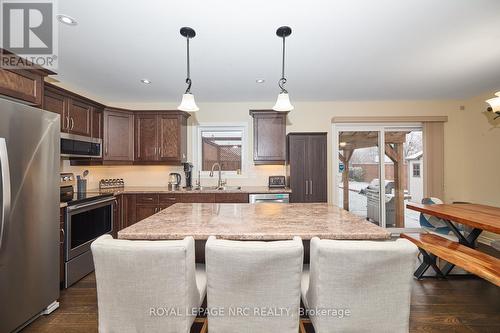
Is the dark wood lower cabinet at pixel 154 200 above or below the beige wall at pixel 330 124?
below

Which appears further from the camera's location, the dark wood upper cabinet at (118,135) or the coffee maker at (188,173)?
the coffee maker at (188,173)

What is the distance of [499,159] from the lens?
3777mm

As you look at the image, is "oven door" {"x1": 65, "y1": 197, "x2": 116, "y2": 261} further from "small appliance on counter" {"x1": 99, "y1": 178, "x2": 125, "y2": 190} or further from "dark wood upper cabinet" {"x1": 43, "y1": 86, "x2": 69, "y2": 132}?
"dark wood upper cabinet" {"x1": 43, "y1": 86, "x2": 69, "y2": 132}

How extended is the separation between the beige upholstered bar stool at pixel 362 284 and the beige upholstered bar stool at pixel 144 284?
657 millimetres

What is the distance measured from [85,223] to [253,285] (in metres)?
2.56

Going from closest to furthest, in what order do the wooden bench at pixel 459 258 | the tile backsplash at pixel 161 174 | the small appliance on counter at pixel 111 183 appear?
1. the wooden bench at pixel 459 258
2. the small appliance on counter at pixel 111 183
3. the tile backsplash at pixel 161 174

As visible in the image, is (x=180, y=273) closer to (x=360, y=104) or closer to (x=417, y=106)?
(x=360, y=104)

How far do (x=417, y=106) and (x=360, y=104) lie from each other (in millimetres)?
1087

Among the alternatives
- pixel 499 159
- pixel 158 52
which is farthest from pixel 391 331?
pixel 499 159

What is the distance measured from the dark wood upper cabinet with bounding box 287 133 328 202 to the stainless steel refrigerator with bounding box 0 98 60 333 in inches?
118

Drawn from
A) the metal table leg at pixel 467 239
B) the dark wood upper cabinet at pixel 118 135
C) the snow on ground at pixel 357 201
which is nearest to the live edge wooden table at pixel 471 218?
the metal table leg at pixel 467 239

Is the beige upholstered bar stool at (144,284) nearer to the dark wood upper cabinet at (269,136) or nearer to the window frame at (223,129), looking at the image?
the dark wood upper cabinet at (269,136)

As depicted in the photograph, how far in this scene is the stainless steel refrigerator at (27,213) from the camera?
1633 mm

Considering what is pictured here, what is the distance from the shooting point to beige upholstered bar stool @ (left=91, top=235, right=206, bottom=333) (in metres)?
1.05
